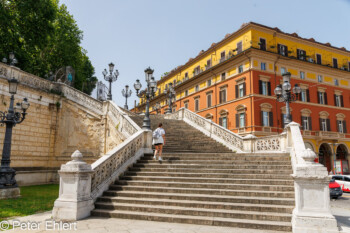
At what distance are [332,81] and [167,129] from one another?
30.1 m

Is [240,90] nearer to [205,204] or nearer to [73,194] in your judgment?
[205,204]

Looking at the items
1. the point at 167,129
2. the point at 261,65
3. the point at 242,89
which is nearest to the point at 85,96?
the point at 167,129

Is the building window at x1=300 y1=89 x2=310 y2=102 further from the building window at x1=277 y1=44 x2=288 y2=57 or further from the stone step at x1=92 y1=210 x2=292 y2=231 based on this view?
the stone step at x1=92 y1=210 x2=292 y2=231

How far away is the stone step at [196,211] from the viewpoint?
6004 millimetres

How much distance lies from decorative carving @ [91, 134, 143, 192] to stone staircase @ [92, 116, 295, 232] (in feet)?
1.48

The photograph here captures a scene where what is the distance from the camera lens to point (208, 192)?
741 centimetres

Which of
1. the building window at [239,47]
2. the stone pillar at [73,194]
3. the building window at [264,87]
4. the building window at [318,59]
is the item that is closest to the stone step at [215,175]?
the stone pillar at [73,194]

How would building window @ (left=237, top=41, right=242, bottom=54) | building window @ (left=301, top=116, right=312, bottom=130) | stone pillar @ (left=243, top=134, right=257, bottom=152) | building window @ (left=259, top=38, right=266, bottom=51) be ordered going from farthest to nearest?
building window @ (left=237, top=41, right=242, bottom=54) < building window @ (left=301, top=116, right=312, bottom=130) < building window @ (left=259, top=38, right=266, bottom=51) < stone pillar @ (left=243, top=134, right=257, bottom=152)

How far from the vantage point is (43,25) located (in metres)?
20.4

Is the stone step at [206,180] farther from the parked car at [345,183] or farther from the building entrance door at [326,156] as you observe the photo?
the building entrance door at [326,156]

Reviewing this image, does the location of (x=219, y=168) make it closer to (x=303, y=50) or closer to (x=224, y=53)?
(x=224, y=53)

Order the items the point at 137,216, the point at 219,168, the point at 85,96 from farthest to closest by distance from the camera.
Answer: the point at 85,96, the point at 219,168, the point at 137,216

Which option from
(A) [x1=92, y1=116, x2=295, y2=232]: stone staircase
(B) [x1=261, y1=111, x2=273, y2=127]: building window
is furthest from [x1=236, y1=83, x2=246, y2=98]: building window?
(A) [x1=92, y1=116, x2=295, y2=232]: stone staircase

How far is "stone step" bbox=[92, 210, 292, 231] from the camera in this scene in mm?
5664
